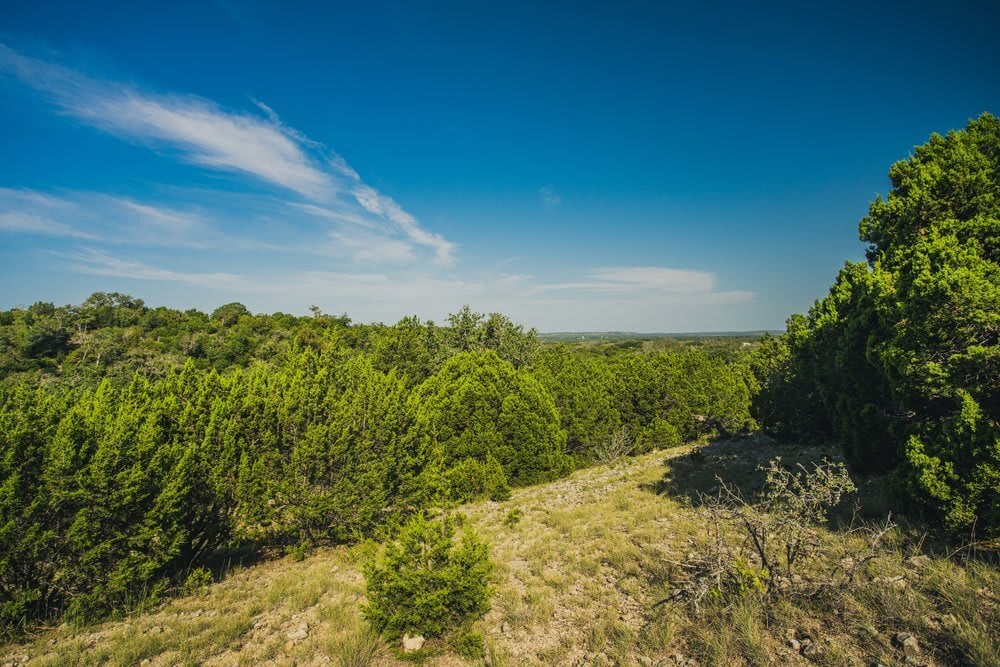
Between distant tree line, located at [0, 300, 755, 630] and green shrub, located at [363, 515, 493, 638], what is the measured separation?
457 centimetres

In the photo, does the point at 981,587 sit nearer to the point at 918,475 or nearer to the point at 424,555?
the point at 918,475

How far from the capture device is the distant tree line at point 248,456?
652 centimetres

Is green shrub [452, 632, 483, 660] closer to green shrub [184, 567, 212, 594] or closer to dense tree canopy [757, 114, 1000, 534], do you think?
green shrub [184, 567, 212, 594]

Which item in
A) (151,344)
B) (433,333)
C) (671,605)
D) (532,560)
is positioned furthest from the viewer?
(151,344)

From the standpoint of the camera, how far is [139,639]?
5586 mm

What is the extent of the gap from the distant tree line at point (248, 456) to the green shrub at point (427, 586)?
15.0 ft

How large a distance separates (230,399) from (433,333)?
22282 mm

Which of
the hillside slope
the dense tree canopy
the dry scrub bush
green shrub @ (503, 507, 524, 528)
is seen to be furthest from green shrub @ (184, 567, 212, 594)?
the dense tree canopy

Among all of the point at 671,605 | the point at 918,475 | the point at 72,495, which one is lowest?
the point at 671,605

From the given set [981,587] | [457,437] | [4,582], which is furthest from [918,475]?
[4,582]

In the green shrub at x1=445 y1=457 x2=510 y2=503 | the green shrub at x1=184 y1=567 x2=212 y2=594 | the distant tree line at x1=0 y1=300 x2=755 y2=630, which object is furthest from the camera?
the green shrub at x1=445 y1=457 x2=510 y2=503

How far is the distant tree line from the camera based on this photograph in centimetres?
652

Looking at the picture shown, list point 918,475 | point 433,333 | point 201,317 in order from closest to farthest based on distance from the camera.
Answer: point 918,475 → point 433,333 → point 201,317

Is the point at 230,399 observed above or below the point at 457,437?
above
